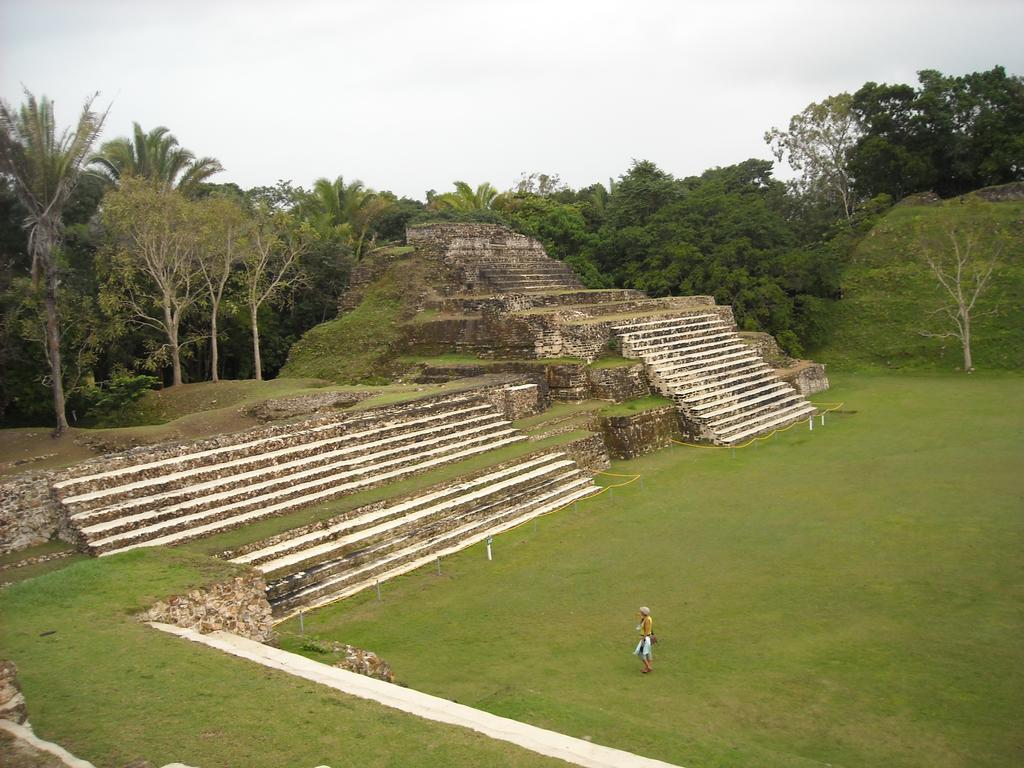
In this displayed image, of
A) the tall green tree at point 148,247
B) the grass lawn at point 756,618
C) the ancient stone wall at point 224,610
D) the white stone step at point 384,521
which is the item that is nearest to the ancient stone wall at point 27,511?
the white stone step at point 384,521

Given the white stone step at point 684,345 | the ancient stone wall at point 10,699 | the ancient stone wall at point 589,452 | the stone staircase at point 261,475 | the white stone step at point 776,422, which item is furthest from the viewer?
the white stone step at point 684,345

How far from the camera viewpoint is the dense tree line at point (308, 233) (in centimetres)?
1384

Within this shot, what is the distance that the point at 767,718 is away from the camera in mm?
4867

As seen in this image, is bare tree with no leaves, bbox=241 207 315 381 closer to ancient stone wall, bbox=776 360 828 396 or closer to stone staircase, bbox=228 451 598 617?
stone staircase, bbox=228 451 598 617

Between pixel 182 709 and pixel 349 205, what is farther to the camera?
pixel 349 205

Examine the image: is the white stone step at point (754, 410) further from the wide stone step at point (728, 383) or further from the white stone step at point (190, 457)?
the white stone step at point (190, 457)

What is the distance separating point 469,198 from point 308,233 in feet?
33.7

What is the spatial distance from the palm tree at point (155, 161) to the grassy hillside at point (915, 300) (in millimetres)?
18511

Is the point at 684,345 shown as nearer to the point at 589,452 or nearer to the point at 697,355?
the point at 697,355

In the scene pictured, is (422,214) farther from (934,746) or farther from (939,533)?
(934,746)

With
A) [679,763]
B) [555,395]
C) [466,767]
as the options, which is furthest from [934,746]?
[555,395]

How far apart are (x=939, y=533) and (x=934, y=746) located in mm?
4211

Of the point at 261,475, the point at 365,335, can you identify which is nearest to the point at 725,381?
the point at 365,335

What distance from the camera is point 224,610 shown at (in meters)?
6.13
